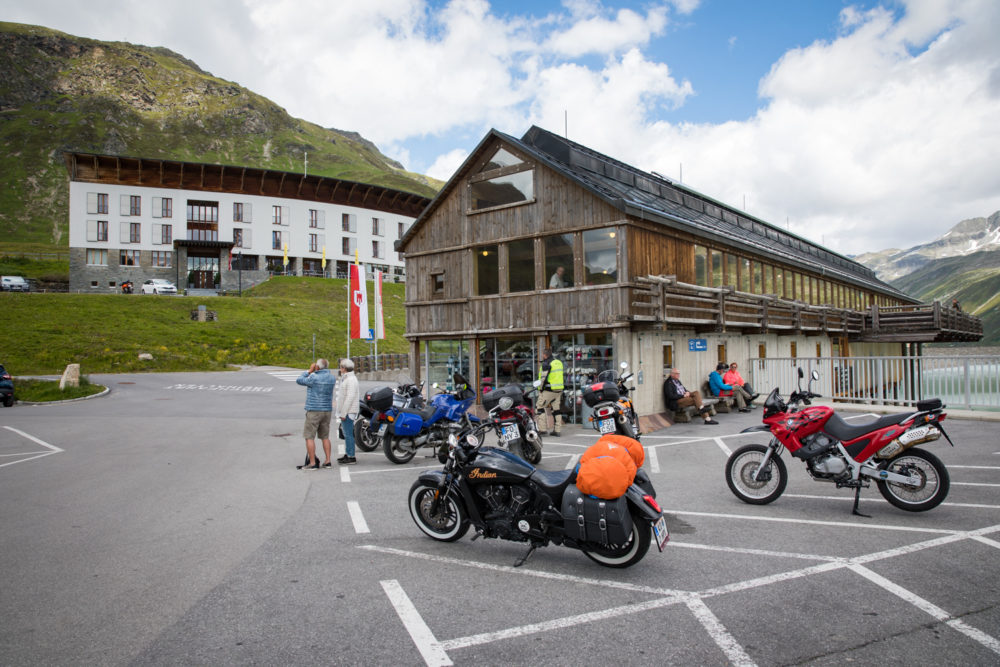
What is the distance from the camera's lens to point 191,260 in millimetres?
67062

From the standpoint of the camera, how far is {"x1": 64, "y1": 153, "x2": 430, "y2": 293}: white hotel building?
6450 centimetres

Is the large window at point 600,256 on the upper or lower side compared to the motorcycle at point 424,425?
upper

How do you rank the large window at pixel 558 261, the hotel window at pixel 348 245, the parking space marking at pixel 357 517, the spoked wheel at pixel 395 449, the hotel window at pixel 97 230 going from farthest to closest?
the hotel window at pixel 348 245
the hotel window at pixel 97 230
the large window at pixel 558 261
the spoked wheel at pixel 395 449
the parking space marking at pixel 357 517

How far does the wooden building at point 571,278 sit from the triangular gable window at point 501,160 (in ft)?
0.13

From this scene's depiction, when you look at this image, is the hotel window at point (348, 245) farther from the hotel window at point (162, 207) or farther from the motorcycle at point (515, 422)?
the motorcycle at point (515, 422)

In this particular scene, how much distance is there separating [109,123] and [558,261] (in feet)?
556

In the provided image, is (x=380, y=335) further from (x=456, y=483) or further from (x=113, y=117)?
(x=113, y=117)

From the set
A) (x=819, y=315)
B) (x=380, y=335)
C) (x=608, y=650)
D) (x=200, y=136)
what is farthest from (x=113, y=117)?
(x=608, y=650)

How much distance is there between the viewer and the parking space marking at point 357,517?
6.39 metres

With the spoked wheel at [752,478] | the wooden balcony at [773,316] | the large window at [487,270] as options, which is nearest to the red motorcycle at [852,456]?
the spoked wheel at [752,478]

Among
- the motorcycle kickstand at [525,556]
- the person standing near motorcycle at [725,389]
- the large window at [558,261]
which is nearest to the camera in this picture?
the motorcycle kickstand at [525,556]

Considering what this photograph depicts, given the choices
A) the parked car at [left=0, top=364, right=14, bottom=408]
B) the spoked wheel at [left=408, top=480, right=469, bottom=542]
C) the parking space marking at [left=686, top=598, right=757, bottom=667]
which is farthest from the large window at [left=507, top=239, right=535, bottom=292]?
the parked car at [left=0, top=364, right=14, bottom=408]

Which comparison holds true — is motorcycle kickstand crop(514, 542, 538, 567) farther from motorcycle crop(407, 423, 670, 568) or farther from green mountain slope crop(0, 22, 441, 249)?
green mountain slope crop(0, 22, 441, 249)

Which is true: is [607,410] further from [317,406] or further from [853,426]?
[317,406]
